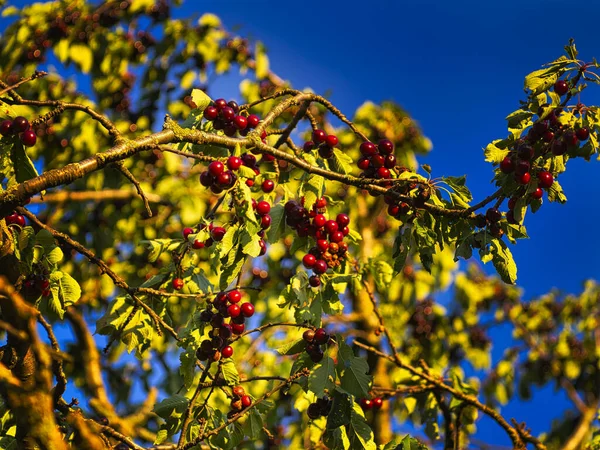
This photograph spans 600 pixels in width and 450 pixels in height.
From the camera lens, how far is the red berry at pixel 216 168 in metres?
2.35

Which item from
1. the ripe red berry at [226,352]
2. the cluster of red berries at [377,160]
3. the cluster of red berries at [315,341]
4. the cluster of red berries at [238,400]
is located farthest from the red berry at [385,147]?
the cluster of red berries at [238,400]

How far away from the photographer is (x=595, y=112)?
2379 mm

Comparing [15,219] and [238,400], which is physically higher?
[15,219]

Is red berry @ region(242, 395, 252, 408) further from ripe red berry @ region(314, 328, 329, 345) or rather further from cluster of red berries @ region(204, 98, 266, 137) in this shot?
cluster of red berries @ region(204, 98, 266, 137)

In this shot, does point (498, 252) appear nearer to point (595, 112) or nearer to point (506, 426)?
point (595, 112)

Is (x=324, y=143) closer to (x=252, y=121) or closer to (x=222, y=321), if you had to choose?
(x=252, y=121)

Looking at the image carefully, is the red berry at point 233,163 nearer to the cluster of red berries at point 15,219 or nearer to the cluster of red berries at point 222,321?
the cluster of red berries at point 222,321

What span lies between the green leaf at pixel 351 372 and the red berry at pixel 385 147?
2.82 ft

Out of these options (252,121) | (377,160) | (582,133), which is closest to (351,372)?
(377,160)

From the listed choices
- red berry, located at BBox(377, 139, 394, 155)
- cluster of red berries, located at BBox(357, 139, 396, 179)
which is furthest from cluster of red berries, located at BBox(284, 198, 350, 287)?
red berry, located at BBox(377, 139, 394, 155)

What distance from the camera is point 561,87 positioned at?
2436 mm

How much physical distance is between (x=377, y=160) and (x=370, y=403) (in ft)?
4.62

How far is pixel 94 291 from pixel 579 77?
651 centimetres

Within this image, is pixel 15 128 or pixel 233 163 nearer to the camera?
pixel 15 128
